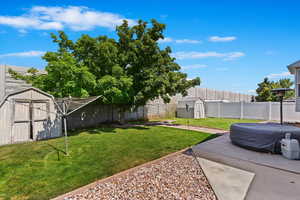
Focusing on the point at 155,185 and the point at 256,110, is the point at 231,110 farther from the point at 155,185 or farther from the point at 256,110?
the point at 155,185

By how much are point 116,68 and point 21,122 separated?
4462 mm

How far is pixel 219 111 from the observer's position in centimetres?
1587

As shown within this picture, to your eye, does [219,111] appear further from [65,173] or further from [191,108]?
[65,173]

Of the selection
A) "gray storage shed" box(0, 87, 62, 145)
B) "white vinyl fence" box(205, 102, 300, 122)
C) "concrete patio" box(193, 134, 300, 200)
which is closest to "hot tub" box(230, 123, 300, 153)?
"concrete patio" box(193, 134, 300, 200)

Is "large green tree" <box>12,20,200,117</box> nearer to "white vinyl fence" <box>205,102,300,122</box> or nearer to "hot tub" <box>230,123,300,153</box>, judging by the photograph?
"hot tub" <box>230,123,300,153</box>

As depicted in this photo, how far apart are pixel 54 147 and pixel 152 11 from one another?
8.29m

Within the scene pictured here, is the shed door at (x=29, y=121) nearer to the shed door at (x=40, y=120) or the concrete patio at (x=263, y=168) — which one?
the shed door at (x=40, y=120)

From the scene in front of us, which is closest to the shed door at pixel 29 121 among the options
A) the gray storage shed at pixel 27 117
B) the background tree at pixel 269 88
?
the gray storage shed at pixel 27 117

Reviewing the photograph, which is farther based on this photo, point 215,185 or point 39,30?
point 39,30

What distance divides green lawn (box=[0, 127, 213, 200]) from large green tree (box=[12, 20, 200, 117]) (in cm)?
257

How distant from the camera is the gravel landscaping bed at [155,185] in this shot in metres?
2.62

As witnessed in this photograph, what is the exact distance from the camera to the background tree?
20047 millimetres

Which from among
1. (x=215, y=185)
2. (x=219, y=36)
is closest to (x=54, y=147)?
(x=215, y=185)

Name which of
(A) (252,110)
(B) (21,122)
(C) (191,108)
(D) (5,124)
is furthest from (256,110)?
(D) (5,124)
